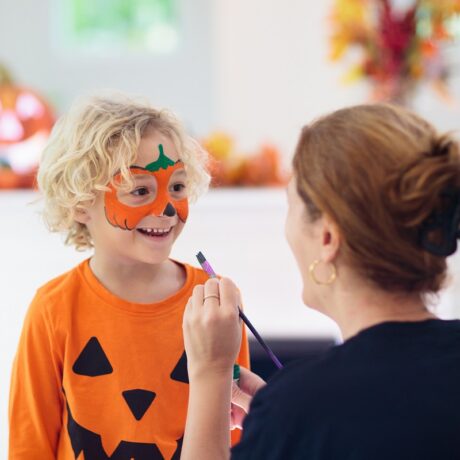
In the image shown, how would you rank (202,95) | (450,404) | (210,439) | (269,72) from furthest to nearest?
(202,95)
(269,72)
(210,439)
(450,404)

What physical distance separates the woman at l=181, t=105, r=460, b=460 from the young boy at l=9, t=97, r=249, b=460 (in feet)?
0.88

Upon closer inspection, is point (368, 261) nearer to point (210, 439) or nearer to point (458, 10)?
point (210, 439)

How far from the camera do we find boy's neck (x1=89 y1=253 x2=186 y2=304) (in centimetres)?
116

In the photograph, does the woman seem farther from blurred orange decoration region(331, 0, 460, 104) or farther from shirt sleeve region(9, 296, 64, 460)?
blurred orange decoration region(331, 0, 460, 104)

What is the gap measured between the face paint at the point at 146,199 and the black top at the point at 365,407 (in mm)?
363

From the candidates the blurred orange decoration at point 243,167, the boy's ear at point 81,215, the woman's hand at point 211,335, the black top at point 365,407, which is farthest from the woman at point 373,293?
the blurred orange decoration at point 243,167

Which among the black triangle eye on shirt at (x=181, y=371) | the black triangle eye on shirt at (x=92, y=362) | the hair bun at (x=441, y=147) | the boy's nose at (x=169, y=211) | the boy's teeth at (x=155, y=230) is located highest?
the hair bun at (x=441, y=147)

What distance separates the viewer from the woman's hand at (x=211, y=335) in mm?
A: 1001

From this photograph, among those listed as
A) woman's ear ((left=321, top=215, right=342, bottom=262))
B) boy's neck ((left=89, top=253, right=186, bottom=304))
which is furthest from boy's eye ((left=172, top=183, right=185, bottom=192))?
woman's ear ((left=321, top=215, right=342, bottom=262))

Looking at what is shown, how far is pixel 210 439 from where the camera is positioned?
100 centimetres

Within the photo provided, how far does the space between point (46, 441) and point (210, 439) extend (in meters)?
0.25

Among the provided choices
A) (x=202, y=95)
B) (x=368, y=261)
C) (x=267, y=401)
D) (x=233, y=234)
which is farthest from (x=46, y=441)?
(x=202, y=95)

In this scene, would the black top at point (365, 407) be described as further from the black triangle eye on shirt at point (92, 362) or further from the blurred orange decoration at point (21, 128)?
the blurred orange decoration at point (21, 128)

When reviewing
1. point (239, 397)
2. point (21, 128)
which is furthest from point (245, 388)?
point (21, 128)
